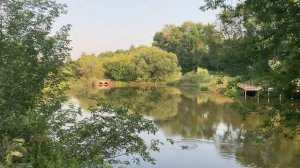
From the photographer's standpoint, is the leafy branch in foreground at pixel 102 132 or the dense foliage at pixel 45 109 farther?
the leafy branch in foreground at pixel 102 132

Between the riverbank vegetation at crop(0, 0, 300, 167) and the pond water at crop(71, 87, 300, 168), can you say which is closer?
the riverbank vegetation at crop(0, 0, 300, 167)

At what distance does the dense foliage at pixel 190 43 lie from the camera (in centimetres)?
6228

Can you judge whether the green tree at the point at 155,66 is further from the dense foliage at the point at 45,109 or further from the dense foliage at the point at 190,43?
the dense foliage at the point at 45,109

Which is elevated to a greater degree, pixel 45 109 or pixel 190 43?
pixel 190 43

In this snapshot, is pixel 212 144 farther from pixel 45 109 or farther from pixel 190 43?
pixel 190 43

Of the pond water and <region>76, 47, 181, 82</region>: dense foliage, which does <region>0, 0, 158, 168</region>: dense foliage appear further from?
<region>76, 47, 181, 82</region>: dense foliage

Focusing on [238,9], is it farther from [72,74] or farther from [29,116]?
[29,116]

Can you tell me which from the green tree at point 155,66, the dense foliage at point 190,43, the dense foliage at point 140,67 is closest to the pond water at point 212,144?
the dense foliage at point 190,43

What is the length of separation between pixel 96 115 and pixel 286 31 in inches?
152

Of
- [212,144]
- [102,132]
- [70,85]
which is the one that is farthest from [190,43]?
[102,132]

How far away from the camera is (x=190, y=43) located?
3063 inches

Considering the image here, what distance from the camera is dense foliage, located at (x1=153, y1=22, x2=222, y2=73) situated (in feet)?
204

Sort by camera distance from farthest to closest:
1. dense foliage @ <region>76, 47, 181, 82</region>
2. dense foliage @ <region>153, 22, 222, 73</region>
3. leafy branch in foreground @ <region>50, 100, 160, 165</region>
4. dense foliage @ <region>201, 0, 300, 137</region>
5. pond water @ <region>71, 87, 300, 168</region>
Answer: dense foliage @ <region>153, 22, 222, 73</region> < dense foliage @ <region>76, 47, 181, 82</region> < pond water @ <region>71, 87, 300, 168</region> < dense foliage @ <region>201, 0, 300, 137</region> < leafy branch in foreground @ <region>50, 100, 160, 165</region>

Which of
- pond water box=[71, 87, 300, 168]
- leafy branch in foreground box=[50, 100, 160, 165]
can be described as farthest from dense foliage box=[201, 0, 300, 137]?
leafy branch in foreground box=[50, 100, 160, 165]
